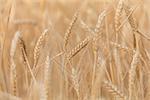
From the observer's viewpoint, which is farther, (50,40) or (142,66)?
(50,40)

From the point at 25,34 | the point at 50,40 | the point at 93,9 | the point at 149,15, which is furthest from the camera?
the point at 93,9

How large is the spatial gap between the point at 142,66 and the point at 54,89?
0.29 metres

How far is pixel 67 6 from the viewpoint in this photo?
4.21m

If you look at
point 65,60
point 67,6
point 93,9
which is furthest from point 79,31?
point 67,6

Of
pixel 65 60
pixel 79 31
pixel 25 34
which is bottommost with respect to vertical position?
pixel 65 60

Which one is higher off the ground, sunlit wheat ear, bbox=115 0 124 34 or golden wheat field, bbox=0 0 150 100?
sunlit wheat ear, bbox=115 0 124 34

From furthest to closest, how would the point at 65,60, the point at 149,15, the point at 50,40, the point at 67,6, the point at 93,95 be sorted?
the point at 67,6, the point at 149,15, the point at 50,40, the point at 65,60, the point at 93,95

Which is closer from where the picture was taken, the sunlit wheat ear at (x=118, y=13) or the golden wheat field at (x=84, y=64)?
the golden wheat field at (x=84, y=64)

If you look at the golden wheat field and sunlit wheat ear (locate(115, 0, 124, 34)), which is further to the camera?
sunlit wheat ear (locate(115, 0, 124, 34))

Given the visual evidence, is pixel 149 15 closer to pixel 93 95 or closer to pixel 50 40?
pixel 50 40

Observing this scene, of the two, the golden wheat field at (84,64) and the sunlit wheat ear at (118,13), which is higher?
the sunlit wheat ear at (118,13)

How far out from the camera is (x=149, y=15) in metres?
2.26

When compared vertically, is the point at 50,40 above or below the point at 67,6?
below

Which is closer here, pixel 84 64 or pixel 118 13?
pixel 118 13
